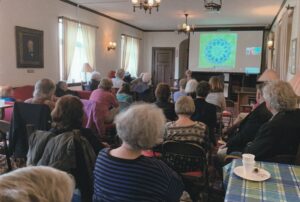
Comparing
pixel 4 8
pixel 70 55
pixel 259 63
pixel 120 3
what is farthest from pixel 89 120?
pixel 259 63

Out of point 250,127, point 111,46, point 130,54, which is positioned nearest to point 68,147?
point 250,127

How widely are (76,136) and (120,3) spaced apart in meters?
5.62

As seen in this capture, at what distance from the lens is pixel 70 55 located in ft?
23.0

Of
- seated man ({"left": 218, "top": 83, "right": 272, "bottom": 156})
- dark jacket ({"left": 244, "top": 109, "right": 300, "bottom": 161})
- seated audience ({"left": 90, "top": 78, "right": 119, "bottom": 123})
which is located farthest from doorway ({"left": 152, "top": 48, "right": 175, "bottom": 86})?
dark jacket ({"left": 244, "top": 109, "right": 300, "bottom": 161})

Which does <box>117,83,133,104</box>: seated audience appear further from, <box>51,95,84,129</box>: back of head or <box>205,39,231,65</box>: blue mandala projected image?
<box>205,39,231,65</box>: blue mandala projected image

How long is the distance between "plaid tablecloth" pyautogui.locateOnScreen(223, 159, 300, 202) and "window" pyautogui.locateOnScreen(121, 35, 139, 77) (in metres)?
8.71

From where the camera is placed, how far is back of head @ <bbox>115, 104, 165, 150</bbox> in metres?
1.55

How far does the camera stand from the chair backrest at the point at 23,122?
115 inches

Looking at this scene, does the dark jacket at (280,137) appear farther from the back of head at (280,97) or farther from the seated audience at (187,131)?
the seated audience at (187,131)

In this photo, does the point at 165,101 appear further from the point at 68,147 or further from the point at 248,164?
the point at 248,164

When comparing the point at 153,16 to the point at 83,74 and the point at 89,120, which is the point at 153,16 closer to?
the point at 83,74

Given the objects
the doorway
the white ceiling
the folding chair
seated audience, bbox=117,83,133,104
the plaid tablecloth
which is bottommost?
the folding chair

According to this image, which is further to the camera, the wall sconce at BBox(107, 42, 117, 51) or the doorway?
the doorway

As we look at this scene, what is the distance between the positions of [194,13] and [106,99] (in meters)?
5.03
